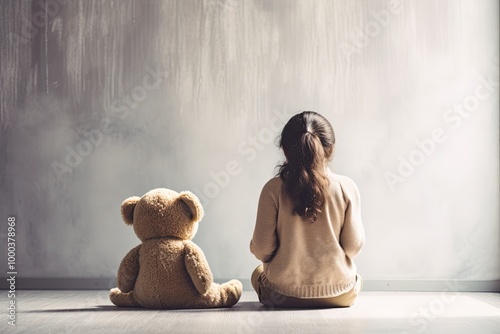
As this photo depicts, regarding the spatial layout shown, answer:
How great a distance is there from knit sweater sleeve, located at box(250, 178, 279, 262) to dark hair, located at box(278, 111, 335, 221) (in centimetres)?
6

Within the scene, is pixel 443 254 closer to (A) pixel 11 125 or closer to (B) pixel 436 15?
(B) pixel 436 15

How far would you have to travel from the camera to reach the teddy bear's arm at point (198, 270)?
2.35 metres

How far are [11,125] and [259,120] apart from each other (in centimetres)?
117

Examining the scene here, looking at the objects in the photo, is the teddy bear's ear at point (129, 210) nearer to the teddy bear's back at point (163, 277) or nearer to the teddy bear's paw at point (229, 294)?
the teddy bear's back at point (163, 277)

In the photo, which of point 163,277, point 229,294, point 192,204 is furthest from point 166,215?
point 229,294

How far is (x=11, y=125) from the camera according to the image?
3174mm

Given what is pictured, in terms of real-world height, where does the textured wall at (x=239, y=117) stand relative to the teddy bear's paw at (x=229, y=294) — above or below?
above

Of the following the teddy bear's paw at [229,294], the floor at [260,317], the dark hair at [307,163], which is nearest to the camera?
the floor at [260,317]

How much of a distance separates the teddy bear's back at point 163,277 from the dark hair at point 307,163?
1.50 ft

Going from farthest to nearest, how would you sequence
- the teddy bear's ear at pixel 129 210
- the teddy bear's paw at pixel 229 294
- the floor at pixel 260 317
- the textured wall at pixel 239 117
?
the textured wall at pixel 239 117 → the teddy bear's ear at pixel 129 210 → the teddy bear's paw at pixel 229 294 → the floor at pixel 260 317

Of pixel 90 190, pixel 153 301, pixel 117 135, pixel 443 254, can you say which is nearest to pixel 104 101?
pixel 117 135

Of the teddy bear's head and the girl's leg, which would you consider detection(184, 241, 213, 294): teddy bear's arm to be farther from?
the girl's leg

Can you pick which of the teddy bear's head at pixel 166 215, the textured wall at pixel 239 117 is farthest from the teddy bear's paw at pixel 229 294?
the textured wall at pixel 239 117

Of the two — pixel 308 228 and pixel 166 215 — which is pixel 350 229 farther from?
pixel 166 215
